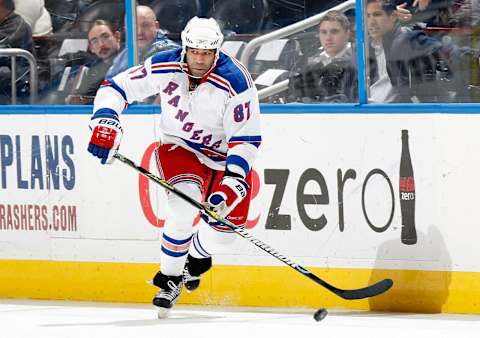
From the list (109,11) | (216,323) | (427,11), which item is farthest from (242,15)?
(216,323)

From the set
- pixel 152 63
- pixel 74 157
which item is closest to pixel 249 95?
pixel 152 63

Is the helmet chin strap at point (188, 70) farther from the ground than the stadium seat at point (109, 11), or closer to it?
closer to it

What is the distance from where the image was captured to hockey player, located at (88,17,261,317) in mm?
5816

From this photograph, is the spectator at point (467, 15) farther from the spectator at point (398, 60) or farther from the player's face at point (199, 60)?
the player's face at point (199, 60)

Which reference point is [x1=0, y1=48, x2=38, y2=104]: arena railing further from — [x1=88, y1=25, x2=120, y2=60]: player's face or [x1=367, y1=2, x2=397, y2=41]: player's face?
[x1=367, y1=2, x2=397, y2=41]: player's face

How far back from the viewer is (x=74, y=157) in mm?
6812

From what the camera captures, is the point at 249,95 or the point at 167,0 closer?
the point at 249,95

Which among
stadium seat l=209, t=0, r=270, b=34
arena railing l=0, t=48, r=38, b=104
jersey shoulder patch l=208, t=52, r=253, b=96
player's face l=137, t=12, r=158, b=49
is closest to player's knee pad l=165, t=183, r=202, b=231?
jersey shoulder patch l=208, t=52, r=253, b=96

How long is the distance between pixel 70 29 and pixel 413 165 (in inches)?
77.1

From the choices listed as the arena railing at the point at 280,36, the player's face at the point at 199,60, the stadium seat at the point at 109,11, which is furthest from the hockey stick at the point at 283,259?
the stadium seat at the point at 109,11

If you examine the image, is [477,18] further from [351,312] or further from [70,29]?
[70,29]

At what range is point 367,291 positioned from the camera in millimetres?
5977

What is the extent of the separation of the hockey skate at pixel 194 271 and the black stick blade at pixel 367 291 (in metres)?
0.68

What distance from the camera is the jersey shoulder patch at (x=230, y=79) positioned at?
19.2 ft
